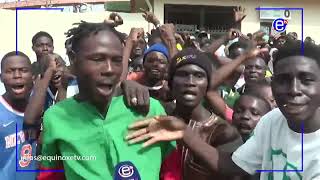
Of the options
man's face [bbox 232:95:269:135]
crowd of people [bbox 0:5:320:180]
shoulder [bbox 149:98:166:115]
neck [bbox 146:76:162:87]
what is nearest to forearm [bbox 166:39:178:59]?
neck [bbox 146:76:162:87]

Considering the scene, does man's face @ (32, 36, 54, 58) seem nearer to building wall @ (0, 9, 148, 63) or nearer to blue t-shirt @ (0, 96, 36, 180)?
blue t-shirt @ (0, 96, 36, 180)

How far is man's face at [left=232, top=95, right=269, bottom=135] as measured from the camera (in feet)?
10.6

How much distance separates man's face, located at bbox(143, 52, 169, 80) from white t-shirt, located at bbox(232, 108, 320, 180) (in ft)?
5.46

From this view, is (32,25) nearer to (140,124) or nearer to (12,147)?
(12,147)

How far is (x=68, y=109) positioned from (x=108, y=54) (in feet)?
1.01

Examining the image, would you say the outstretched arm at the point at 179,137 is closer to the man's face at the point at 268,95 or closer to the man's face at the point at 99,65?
the man's face at the point at 99,65

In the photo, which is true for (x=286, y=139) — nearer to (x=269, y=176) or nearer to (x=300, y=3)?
(x=269, y=176)

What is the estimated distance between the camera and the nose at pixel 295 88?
181 centimetres

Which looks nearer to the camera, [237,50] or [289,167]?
[289,167]

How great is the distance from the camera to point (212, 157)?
227 centimetres

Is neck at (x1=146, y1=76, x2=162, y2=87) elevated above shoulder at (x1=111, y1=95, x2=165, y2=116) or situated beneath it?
elevated above

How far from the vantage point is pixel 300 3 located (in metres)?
14.7

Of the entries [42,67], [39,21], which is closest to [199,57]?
[42,67]

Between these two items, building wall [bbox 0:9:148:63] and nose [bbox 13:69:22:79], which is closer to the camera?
nose [bbox 13:69:22:79]
